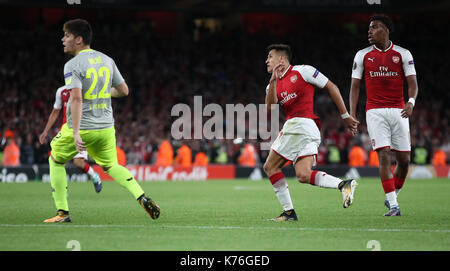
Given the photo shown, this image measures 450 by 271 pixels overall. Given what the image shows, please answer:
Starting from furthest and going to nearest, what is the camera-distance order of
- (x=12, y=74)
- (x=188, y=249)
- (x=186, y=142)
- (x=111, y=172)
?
(x=12, y=74) < (x=186, y=142) < (x=111, y=172) < (x=188, y=249)

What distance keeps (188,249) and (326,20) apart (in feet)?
105

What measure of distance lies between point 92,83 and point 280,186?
2465 mm

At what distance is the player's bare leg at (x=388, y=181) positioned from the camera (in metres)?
9.05

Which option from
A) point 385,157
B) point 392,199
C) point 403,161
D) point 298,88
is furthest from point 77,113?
point 403,161

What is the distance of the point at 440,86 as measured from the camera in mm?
32438

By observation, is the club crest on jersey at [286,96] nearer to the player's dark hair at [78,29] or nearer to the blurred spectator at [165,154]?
the player's dark hair at [78,29]

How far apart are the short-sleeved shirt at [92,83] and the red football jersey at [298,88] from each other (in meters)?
1.99

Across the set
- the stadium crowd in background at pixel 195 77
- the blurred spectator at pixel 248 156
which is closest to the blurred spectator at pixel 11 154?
the stadium crowd in background at pixel 195 77

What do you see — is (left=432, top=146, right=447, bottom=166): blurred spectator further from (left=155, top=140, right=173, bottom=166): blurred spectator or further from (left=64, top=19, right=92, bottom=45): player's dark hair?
(left=64, top=19, right=92, bottom=45): player's dark hair

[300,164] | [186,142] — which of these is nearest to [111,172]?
[300,164]

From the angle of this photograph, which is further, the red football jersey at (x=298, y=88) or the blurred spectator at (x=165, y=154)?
the blurred spectator at (x=165, y=154)

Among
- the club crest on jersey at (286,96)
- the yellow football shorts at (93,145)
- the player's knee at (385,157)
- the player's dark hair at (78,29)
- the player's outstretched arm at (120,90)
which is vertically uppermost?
the player's dark hair at (78,29)

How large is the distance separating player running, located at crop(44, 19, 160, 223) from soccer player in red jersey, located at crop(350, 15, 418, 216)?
3.08 metres
